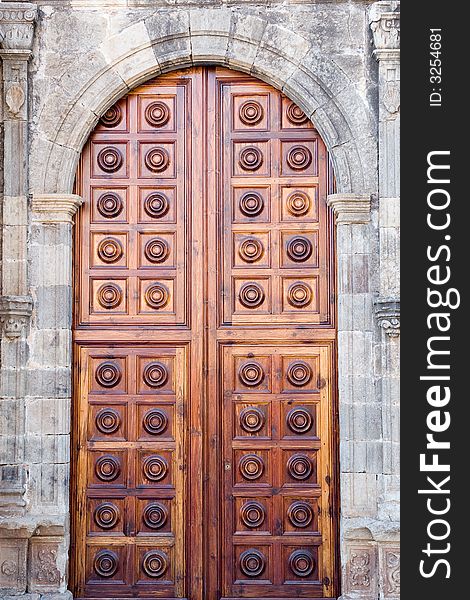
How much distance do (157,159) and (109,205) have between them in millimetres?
481

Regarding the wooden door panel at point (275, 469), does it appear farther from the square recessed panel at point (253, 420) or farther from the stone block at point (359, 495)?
the stone block at point (359, 495)

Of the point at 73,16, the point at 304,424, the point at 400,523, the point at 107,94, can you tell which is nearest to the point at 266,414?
the point at 304,424

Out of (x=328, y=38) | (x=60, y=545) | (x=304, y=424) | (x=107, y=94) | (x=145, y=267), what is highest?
(x=328, y=38)

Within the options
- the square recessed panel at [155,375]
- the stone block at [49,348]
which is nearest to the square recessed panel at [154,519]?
the square recessed panel at [155,375]

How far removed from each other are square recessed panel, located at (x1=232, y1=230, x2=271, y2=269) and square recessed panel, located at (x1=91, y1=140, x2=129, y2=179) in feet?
3.13

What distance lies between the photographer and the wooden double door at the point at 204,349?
6402 millimetres

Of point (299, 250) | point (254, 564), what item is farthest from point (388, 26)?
point (254, 564)

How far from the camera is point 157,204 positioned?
655 cm

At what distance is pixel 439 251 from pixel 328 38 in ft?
5.71

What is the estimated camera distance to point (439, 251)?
19.8 feet

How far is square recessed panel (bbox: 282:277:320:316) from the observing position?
21.3ft

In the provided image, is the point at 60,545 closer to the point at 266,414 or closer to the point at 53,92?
the point at 266,414

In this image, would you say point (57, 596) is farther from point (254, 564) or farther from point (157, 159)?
point (157, 159)

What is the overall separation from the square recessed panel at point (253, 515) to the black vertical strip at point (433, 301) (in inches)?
38.5
